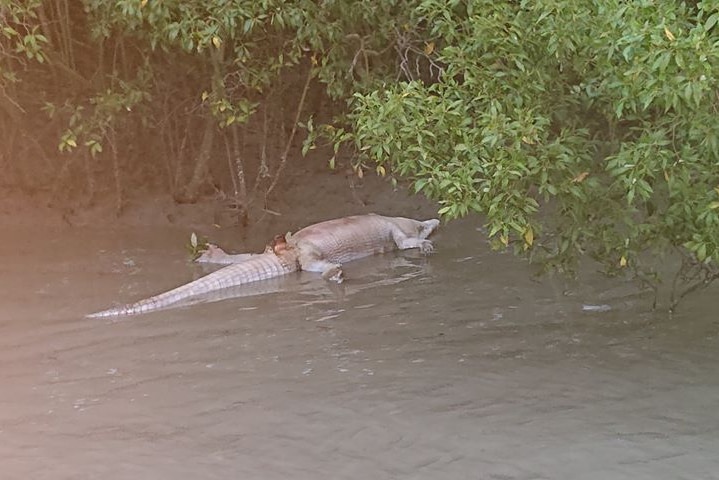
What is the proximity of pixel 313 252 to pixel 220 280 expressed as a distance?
1184 millimetres

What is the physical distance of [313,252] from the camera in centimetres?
880

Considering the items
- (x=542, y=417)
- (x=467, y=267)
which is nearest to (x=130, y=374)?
(x=542, y=417)

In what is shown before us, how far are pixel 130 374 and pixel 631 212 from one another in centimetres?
285

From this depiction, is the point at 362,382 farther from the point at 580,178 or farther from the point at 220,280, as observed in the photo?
the point at 220,280

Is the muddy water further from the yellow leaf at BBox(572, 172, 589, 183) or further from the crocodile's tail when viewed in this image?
the yellow leaf at BBox(572, 172, 589, 183)

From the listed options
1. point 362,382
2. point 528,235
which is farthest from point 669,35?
point 362,382

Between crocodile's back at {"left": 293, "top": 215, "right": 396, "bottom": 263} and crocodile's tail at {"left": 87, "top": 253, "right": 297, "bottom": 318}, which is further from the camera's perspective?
crocodile's back at {"left": 293, "top": 215, "right": 396, "bottom": 263}

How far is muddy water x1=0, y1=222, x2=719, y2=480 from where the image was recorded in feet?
14.4

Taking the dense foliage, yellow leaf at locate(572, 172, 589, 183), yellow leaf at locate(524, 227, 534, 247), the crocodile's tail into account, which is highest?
the dense foliage

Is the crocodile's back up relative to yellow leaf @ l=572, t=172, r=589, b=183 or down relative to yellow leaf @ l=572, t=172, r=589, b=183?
down

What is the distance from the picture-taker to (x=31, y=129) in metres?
10.8

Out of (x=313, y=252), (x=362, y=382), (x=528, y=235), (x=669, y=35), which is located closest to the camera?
(x=669, y=35)

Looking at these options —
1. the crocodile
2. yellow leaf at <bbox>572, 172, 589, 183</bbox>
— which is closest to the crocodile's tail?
the crocodile

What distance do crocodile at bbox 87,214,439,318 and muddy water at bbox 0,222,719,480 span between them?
245 mm
